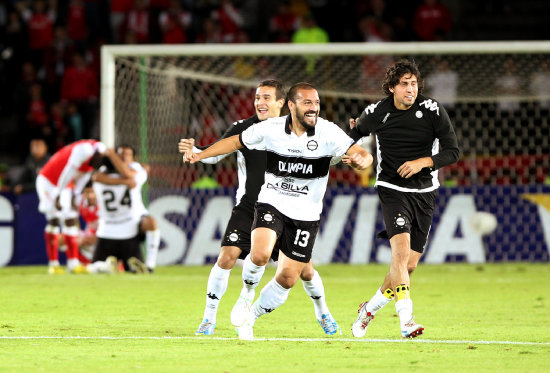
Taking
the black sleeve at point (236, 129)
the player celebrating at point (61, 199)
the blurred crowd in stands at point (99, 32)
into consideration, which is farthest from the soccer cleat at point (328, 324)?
the blurred crowd in stands at point (99, 32)

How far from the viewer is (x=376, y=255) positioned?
54.7 ft

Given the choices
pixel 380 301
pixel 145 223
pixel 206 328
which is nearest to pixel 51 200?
pixel 145 223

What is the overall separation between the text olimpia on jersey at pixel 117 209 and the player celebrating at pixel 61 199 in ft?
1.71

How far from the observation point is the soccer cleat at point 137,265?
15289mm

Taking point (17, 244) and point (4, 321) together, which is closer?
point (4, 321)

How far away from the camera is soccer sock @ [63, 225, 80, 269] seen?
15602 millimetres

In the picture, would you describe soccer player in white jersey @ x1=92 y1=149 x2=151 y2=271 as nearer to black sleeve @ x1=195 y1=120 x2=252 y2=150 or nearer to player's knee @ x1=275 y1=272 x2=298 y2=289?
black sleeve @ x1=195 y1=120 x2=252 y2=150

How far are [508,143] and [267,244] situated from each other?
11590 millimetres

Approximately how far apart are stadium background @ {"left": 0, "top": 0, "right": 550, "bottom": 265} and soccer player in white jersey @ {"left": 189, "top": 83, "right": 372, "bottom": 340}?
8.86m

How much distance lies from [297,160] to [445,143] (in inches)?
47.1

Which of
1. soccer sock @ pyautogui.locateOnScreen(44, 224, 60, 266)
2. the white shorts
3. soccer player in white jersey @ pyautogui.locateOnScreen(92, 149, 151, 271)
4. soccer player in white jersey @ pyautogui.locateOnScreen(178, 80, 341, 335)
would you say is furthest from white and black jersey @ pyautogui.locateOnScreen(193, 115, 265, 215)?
soccer sock @ pyautogui.locateOnScreen(44, 224, 60, 266)

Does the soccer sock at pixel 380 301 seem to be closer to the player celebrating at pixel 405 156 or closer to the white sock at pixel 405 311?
the player celebrating at pixel 405 156

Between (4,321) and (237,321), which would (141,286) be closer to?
(4,321)

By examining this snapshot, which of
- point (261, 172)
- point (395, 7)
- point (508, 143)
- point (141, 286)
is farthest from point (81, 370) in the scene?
point (395, 7)
